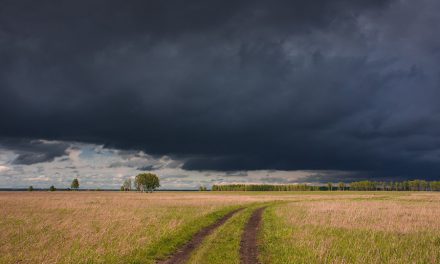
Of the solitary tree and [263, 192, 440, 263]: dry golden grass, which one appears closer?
[263, 192, 440, 263]: dry golden grass

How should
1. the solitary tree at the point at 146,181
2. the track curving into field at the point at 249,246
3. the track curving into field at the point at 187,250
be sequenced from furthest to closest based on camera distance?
1. the solitary tree at the point at 146,181
2. the track curving into field at the point at 187,250
3. the track curving into field at the point at 249,246

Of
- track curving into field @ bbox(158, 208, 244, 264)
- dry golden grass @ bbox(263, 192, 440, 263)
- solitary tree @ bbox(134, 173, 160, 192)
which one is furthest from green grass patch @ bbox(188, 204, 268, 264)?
solitary tree @ bbox(134, 173, 160, 192)

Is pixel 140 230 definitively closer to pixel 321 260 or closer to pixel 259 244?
pixel 259 244

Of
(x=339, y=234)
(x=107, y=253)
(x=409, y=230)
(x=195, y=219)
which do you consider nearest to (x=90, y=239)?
(x=107, y=253)

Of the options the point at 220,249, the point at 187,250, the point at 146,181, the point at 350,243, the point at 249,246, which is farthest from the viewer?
the point at 146,181

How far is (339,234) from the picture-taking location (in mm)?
20844

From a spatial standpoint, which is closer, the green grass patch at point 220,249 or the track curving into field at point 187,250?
the green grass patch at point 220,249

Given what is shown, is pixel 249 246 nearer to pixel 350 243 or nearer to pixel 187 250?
pixel 187 250

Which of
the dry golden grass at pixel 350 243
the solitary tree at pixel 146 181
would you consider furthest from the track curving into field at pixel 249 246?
the solitary tree at pixel 146 181

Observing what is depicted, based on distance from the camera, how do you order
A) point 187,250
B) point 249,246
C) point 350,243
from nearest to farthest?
point 187,250
point 249,246
point 350,243

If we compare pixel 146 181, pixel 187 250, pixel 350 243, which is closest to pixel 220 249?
pixel 187 250

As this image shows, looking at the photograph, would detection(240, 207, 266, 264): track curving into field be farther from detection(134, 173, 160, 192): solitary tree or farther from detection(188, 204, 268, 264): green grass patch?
detection(134, 173, 160, 192): solitary tree

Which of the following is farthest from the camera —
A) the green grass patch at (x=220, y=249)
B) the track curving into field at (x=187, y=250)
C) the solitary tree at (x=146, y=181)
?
the solitary tree at (x=146, y=181)

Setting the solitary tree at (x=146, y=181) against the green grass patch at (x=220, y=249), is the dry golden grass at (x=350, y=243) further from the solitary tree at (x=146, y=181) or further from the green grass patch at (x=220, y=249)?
the solitary tree at (x=146, y=181)
